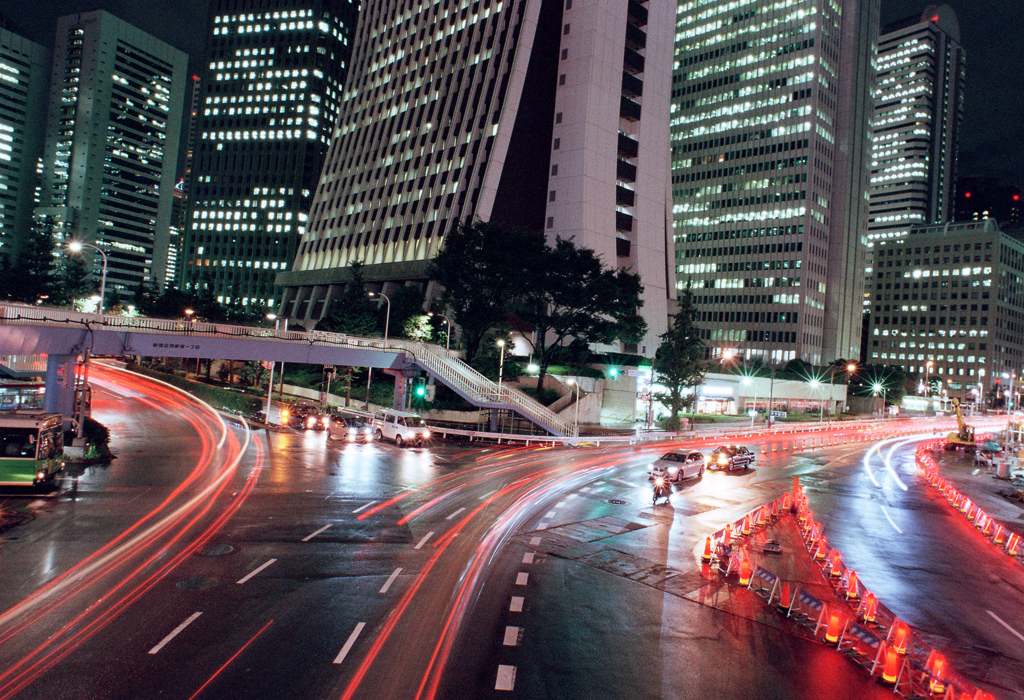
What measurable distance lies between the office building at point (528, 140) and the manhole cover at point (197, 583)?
74.3m

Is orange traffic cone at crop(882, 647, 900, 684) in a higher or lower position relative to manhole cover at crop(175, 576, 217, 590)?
higher

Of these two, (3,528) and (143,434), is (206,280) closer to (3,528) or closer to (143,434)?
(143,434)

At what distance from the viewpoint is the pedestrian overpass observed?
33.1 meters

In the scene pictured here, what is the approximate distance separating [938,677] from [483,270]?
54671 millimetres

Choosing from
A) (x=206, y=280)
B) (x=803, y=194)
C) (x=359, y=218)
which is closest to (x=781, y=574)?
(x=359, y=218)

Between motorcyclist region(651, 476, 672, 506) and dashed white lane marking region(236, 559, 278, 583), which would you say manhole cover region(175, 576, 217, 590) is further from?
motorcyclist region(651, 476, 672, 506)

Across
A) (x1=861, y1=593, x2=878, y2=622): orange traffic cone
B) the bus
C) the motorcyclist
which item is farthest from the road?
the bus

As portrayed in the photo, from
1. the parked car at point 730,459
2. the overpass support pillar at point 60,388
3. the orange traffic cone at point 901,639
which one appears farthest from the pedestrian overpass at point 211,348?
the orange traffic cone at point 901,639

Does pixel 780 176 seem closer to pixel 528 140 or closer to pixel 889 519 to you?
pixel 528 140

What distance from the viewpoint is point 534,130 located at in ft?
309

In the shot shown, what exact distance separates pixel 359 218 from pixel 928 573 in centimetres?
10873

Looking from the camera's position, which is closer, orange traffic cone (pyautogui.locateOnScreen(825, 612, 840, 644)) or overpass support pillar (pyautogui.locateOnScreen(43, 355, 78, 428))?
orange traffic cone (pyautogui.locateOnScreen(825, 612, 840, 644))

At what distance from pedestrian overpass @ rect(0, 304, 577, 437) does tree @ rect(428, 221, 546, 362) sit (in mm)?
4720

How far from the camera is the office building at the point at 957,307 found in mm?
180750
